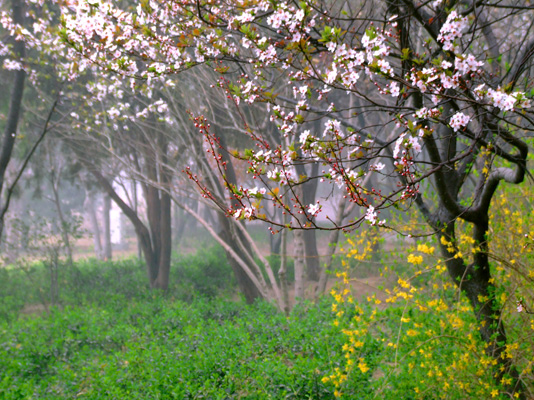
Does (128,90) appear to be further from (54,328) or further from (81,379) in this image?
(81,379)

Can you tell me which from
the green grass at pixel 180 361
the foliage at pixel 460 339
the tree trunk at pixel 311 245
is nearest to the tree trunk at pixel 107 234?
the tree trunk at pixel 311 245

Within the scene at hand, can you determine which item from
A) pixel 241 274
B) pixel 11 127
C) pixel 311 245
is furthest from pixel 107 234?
pixel 11 127

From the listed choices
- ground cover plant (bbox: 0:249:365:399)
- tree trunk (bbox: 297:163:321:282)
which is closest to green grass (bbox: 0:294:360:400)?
ground cover plant (bbox: 0:249:365:399)

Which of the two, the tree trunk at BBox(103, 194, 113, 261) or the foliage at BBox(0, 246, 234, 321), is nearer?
the foliage at BBox(0, 246, 234, 321)

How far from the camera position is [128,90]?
941 cm

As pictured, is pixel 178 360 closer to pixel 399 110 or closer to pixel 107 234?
pixel 399 110


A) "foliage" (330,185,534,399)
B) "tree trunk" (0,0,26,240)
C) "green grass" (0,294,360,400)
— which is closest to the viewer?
"foliage" (330,185,534,399)

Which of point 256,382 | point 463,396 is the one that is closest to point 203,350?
point 256,382

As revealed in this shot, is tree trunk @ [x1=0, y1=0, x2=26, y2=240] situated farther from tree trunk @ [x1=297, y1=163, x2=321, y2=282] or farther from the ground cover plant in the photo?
tree trunk @ [x1=297, y1=163, x2=321, y2=282]

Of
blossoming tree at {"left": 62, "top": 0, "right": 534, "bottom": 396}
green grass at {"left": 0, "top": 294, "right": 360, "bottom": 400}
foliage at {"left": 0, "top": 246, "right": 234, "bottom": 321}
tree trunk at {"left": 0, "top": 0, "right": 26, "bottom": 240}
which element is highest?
tree trunk at {"left": 0, "top": 0, "right": 26, "bottom": 240}

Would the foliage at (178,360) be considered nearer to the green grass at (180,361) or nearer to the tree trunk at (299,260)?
the green grass at (180,361)

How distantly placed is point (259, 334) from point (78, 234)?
8763 millimetres

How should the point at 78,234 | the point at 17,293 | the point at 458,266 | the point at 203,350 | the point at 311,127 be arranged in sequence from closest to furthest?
the point at 458,266 < the point at 203,350 < the point at 17,293 < the point at 78,234 < the point at 311,127

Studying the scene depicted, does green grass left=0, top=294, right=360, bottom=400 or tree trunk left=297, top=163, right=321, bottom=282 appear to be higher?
tree trunk left=297, top=163, right=321, bottom=282
